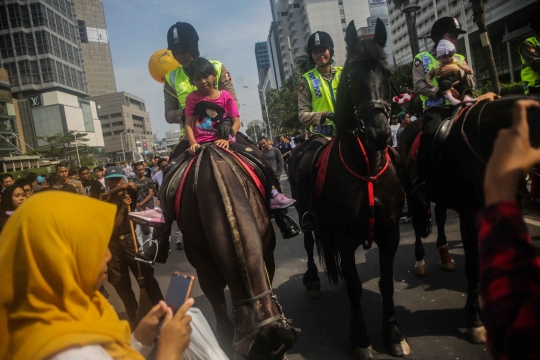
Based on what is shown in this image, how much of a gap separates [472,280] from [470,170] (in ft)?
3.61

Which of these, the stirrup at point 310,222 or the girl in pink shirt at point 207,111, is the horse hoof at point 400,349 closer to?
the stirrup at point 310,222

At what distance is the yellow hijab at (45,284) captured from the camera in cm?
127

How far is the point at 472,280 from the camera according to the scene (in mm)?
3912

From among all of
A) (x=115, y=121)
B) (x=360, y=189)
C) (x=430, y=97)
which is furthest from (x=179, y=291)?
(x=115, y=121)

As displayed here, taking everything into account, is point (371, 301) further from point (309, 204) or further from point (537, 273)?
point (537, 273)

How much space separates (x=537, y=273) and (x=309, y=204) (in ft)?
11.4

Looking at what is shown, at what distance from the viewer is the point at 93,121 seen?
99.8m

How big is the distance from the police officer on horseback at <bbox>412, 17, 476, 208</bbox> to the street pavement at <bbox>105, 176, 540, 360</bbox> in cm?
108

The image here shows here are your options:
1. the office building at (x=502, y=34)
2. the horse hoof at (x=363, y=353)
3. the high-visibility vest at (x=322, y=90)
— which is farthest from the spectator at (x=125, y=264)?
the office building at (x=502, y=34)

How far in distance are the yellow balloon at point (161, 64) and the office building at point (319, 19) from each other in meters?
89.9

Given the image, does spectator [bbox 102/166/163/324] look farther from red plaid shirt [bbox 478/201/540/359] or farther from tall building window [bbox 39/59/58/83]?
tall building window [bbox 39/59/58/83]

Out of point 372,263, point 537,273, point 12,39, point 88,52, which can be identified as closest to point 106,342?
point 537,273

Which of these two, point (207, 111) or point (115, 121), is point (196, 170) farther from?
point (115, 121)

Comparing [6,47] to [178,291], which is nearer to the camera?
[178,291]
